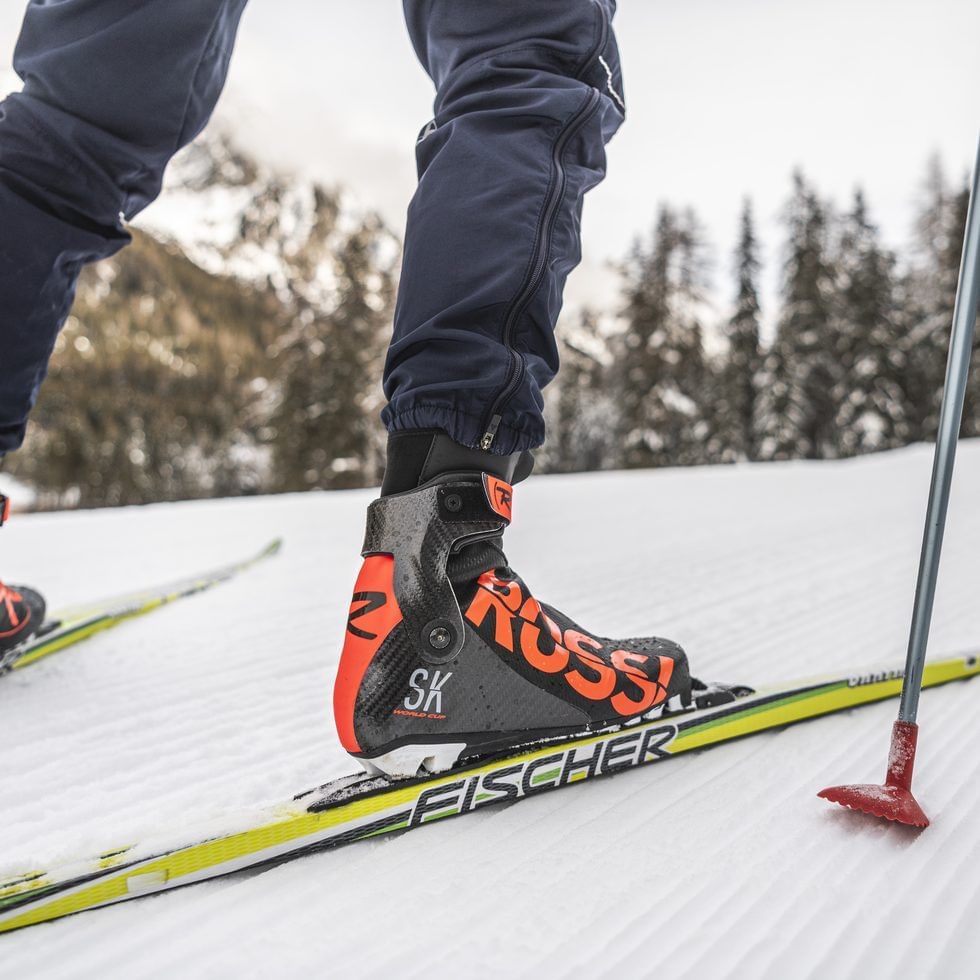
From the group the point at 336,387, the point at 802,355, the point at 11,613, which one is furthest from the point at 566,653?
the point at 802,355

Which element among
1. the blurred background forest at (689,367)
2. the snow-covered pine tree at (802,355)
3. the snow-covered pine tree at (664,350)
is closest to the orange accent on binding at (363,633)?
the blurred background forest at (689,367)

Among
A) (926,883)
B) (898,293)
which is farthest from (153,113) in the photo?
(898,293)

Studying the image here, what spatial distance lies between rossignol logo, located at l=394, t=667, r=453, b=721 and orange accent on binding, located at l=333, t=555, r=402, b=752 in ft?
0.14

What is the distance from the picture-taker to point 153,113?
892 millimetres

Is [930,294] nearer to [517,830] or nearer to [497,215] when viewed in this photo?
[497,215]

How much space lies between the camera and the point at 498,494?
667 millimetres

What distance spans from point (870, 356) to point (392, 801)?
1679 cm

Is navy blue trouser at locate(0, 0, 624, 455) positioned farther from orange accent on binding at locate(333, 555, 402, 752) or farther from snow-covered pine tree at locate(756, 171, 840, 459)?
snow-covered pine tree at locate(756, 171, 840, 459)

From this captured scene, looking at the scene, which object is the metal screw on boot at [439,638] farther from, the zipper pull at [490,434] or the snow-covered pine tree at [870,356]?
the snow-covered pine tree at [870,356]

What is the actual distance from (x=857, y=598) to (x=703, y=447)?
15194 millimetres

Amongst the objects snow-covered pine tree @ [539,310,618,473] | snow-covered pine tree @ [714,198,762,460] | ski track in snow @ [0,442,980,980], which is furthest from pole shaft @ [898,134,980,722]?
snow-covered pine tree @ [539,310,618,473]

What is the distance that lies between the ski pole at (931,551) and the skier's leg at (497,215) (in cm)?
33

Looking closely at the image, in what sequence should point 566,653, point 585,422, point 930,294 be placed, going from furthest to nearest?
point 585,422 → point 930,294 → point 566,653

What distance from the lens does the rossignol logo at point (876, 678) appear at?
0.83 meters
